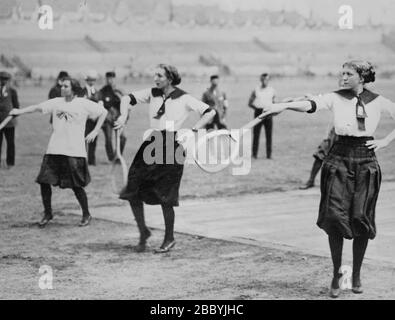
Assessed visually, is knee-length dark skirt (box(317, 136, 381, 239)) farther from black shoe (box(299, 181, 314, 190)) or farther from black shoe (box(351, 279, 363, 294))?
black shoe (box(299, 181, 314, 190))

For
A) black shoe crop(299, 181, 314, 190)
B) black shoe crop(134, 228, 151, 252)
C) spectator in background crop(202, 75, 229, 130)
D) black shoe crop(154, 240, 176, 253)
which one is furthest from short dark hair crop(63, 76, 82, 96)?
spectator in background crop(202, 75, 229, 130)

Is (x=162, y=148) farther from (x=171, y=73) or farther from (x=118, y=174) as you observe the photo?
(x=118, y=174)

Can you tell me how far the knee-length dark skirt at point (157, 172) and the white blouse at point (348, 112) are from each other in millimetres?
2263

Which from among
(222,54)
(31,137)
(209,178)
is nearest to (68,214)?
(209,178)

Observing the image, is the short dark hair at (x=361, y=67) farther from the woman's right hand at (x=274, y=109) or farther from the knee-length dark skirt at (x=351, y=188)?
the woman's right hand at (x=274, y=109)

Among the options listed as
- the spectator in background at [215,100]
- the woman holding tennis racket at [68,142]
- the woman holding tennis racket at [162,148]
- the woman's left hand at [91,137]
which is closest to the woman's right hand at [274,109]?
the woman holding tennis racket at [162,148]

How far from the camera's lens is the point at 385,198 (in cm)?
1243

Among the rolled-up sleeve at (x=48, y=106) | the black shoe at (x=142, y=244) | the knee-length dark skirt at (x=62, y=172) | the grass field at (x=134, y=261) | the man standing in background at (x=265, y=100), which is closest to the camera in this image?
the grass field at (x=134, y=261)

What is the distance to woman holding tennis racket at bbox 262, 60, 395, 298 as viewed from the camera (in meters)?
6.78

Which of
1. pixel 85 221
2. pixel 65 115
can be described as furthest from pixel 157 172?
pixel 85 221

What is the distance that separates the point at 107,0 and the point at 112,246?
35211mm

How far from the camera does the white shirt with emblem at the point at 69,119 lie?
1020 centimetres

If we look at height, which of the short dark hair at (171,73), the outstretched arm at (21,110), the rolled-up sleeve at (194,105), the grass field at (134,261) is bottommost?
the grass field at (134,261)

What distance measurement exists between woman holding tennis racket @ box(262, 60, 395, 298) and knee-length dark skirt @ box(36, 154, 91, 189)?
4.20 meters
